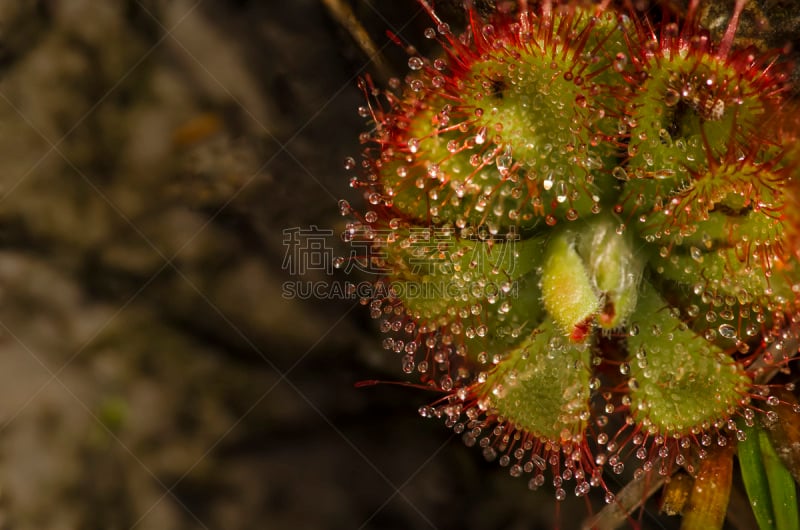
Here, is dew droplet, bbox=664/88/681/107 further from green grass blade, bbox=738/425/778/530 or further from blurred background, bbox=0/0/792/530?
green grass blade, bbox=738/425/778/530

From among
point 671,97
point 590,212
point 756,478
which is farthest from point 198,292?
point 756,478

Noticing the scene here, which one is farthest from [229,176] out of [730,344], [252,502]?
[730,344]

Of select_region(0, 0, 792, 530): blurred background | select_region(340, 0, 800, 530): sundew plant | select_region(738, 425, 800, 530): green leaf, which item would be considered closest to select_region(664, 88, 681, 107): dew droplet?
select_region(340, 0, 800, 530): sundew plant

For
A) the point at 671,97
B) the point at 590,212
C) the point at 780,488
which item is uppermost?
the point at 671,97

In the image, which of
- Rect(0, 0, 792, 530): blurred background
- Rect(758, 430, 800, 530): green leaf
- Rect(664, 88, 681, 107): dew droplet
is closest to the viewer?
Rect(664, 88, 681, 107): dew droplet

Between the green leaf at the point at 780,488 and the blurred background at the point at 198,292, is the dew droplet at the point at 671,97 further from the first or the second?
the green leaf at the point at 780,488

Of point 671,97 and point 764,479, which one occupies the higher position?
point 671,97

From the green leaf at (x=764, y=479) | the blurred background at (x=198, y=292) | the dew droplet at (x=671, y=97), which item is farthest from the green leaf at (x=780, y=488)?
the dew droplet at (x=671, y=97)

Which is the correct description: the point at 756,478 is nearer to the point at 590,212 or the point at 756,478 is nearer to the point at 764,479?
the point at 764,479
